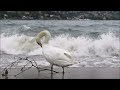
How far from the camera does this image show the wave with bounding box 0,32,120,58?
237 cm

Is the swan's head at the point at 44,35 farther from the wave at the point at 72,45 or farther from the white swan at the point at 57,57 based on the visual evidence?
the wave at the point at 72,45

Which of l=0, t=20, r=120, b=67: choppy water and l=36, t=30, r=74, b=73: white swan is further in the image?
l=0, t=20, r=120, b=67: choppy water

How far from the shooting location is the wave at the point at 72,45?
93.2 inches

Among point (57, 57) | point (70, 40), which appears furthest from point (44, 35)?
point (70, 40)

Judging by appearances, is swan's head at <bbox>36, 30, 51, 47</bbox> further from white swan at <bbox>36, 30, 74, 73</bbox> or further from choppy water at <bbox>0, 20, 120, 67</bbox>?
choppy water at <bbox>0, 20, 120, 67</bbox>

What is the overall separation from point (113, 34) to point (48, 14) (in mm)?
565

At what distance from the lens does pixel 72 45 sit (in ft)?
7.85

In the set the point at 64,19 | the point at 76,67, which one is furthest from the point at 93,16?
the point at 76,67

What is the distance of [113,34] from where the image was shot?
2457mm

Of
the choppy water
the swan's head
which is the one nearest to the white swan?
the swan's head
